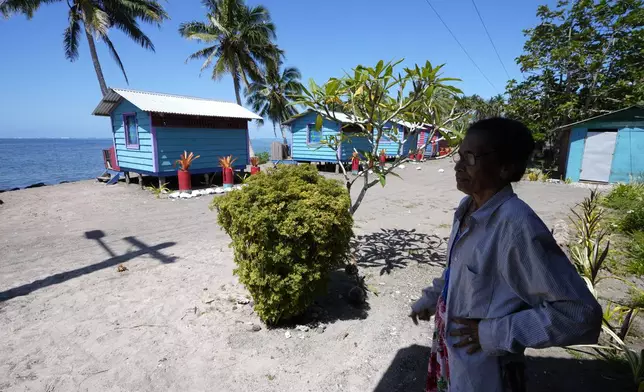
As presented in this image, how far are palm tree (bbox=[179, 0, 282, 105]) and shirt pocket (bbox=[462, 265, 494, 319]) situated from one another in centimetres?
2448

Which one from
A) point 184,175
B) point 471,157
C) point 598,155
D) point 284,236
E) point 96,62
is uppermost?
point 96,62

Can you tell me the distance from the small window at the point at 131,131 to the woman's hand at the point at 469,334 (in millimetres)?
12679

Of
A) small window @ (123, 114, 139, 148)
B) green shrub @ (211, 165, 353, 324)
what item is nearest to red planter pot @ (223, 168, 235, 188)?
small window @ (123, 114, 139, 148)

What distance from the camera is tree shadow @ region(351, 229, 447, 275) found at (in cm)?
481

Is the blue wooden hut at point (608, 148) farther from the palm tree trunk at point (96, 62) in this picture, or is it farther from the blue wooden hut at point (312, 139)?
the palm tree trunk at point (96, 62)

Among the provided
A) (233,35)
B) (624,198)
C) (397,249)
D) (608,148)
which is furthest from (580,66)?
(233,35)

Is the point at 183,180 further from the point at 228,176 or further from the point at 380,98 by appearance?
the point at 380,98

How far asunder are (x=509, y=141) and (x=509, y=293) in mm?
573

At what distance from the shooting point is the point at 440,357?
168cm

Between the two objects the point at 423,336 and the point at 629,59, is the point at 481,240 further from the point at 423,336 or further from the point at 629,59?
the point at 629,59

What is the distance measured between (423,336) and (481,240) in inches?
88.8

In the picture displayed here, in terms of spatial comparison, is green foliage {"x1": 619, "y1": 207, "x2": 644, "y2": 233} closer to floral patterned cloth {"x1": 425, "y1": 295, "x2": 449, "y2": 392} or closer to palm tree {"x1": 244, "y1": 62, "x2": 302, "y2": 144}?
floral patterned cloth {"x1": 425, "y1": 295, "x2": 449, "y2": 392}

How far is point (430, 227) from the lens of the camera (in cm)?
690

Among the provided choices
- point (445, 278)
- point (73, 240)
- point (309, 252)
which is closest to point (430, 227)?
point (309, 252)
